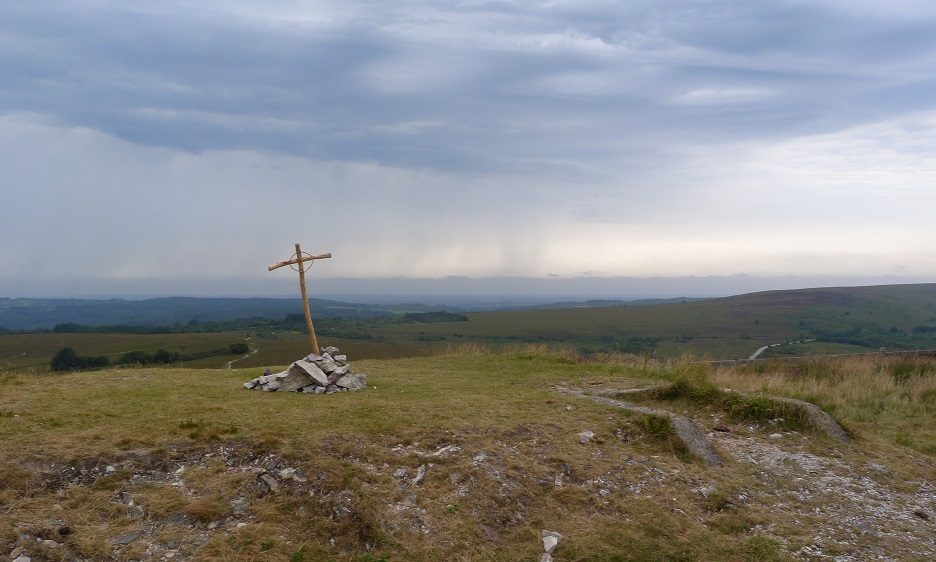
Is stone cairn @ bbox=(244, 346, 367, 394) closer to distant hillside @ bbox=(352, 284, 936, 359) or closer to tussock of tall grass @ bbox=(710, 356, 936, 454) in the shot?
tussock of tall grass @ bbox=(710, 356, 936, 454)

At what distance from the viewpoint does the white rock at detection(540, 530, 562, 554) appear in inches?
256

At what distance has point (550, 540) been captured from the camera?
260 inches

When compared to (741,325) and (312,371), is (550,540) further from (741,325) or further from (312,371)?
(741,325)

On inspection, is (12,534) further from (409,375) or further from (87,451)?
(409,375)

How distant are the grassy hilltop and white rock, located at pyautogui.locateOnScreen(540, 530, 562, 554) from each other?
0.41ft

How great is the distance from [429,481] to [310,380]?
5.30m

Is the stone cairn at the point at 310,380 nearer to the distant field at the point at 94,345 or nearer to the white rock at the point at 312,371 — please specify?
the white rock at the point at 312,371

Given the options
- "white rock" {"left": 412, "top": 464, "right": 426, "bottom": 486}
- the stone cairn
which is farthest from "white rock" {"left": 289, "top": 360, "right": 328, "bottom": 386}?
"white rock" {"left": 412, "top": 464, "right": 426, "bottom": 486}

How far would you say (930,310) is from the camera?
243ft

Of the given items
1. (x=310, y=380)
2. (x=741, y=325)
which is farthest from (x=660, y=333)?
(x=310, y=380)

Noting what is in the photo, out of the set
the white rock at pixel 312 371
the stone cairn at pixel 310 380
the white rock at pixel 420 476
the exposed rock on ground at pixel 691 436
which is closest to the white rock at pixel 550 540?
the white rock at pixel 420 476

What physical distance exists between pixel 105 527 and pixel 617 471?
678 centimetres

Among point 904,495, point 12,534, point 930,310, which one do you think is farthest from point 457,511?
point 930,310

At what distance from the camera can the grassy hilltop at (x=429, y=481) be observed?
640cm
